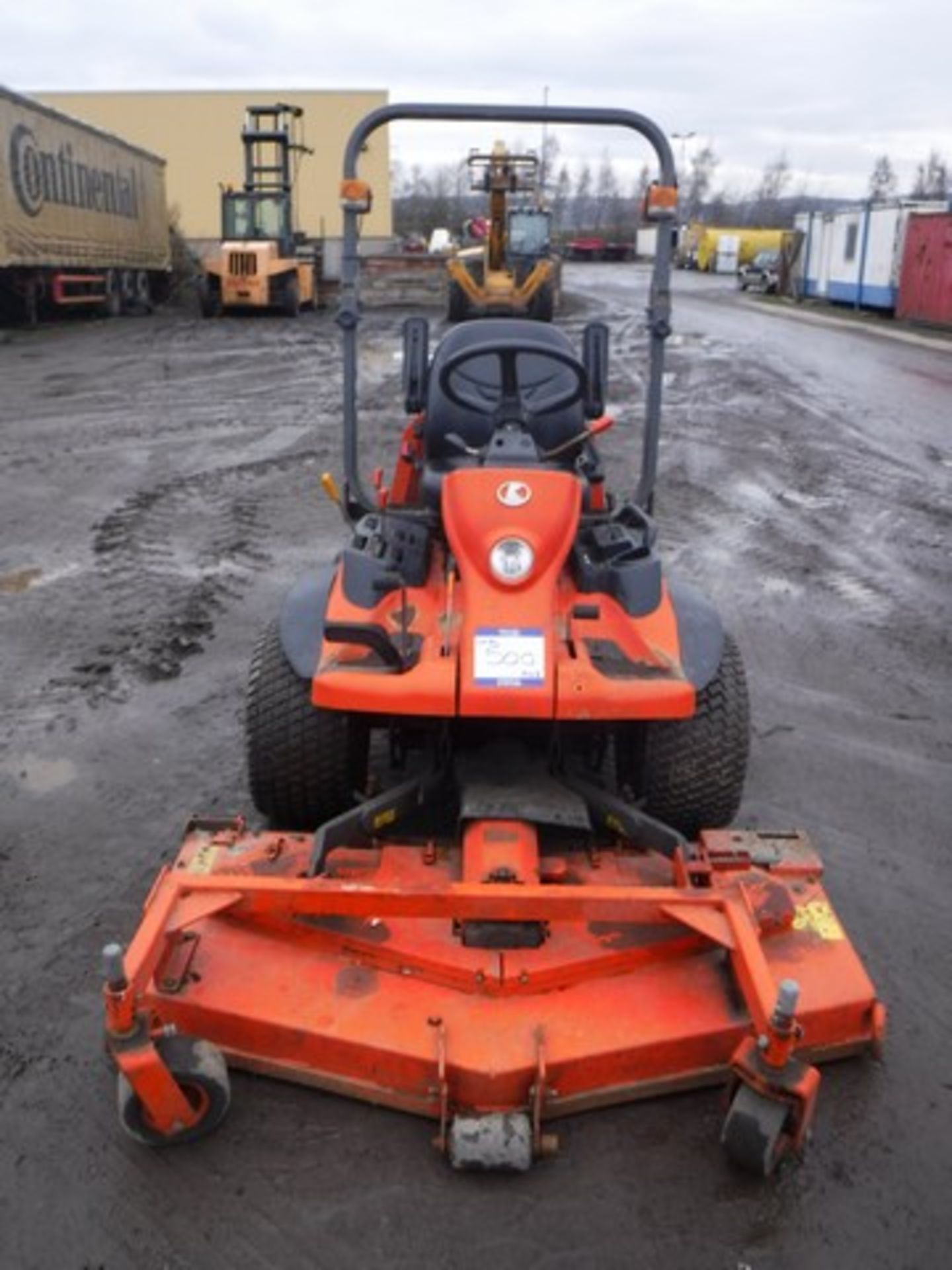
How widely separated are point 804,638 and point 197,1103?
4062 millimetres

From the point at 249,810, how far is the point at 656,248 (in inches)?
91.2

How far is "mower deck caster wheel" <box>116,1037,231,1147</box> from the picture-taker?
2.44 meters

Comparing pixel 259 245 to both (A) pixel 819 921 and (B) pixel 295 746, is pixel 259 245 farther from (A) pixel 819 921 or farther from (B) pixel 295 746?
(A) pixel 819 921

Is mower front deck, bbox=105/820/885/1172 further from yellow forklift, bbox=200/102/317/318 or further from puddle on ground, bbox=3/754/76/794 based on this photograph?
yellow forklift, bbox=200/102/317/318

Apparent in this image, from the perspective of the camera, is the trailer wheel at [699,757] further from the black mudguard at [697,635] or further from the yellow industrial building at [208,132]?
the yellow industrial building at [208,132]

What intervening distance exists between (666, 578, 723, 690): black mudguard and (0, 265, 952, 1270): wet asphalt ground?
0.83 meters

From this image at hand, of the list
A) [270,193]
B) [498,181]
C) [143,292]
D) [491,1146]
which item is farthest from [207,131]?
[491,1146]

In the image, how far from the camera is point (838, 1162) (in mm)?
2525

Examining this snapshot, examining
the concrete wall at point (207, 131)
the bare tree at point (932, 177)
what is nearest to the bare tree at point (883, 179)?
the bare tree at point (932, 177)

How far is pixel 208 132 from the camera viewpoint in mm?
44844

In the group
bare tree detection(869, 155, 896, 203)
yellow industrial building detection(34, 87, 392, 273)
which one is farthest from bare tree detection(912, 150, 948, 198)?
yellow industrial building detection(34, 87, 392, 273)

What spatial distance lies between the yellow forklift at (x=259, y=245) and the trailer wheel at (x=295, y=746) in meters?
21.5

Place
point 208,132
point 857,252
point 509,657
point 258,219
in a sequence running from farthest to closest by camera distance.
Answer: point 208,132 → point 857,252 → point 258,219 → point 509,657

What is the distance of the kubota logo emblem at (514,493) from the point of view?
3229 millimetres
